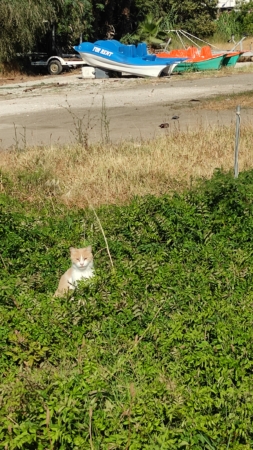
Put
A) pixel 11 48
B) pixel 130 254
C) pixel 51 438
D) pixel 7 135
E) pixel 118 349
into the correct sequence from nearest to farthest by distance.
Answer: pixel 51 438
pixel 118 349
pixel 130 254
pixel 7 135
pixel 11 48

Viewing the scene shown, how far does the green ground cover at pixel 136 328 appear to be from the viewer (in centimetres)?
349

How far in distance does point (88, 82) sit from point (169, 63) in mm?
3205

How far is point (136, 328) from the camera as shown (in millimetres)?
4734

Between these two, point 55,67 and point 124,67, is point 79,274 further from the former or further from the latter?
point 55,67

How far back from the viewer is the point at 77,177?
8891mm

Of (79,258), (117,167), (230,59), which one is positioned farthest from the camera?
(230,59)

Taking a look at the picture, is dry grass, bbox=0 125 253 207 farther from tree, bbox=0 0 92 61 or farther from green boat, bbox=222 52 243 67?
green boat, bbox=222 52 243 67

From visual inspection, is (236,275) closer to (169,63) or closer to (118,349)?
(118,349)

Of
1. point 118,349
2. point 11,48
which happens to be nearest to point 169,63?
point 11,48

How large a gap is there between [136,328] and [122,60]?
21.0 meters

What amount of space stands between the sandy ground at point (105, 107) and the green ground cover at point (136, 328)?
3.91m

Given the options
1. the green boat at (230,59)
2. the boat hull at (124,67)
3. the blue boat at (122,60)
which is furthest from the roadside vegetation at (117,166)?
the green boat at (230,59)

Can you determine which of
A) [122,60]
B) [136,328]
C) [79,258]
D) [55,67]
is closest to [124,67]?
[122,60]

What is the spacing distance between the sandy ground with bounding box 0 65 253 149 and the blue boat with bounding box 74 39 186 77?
22.0 inches
